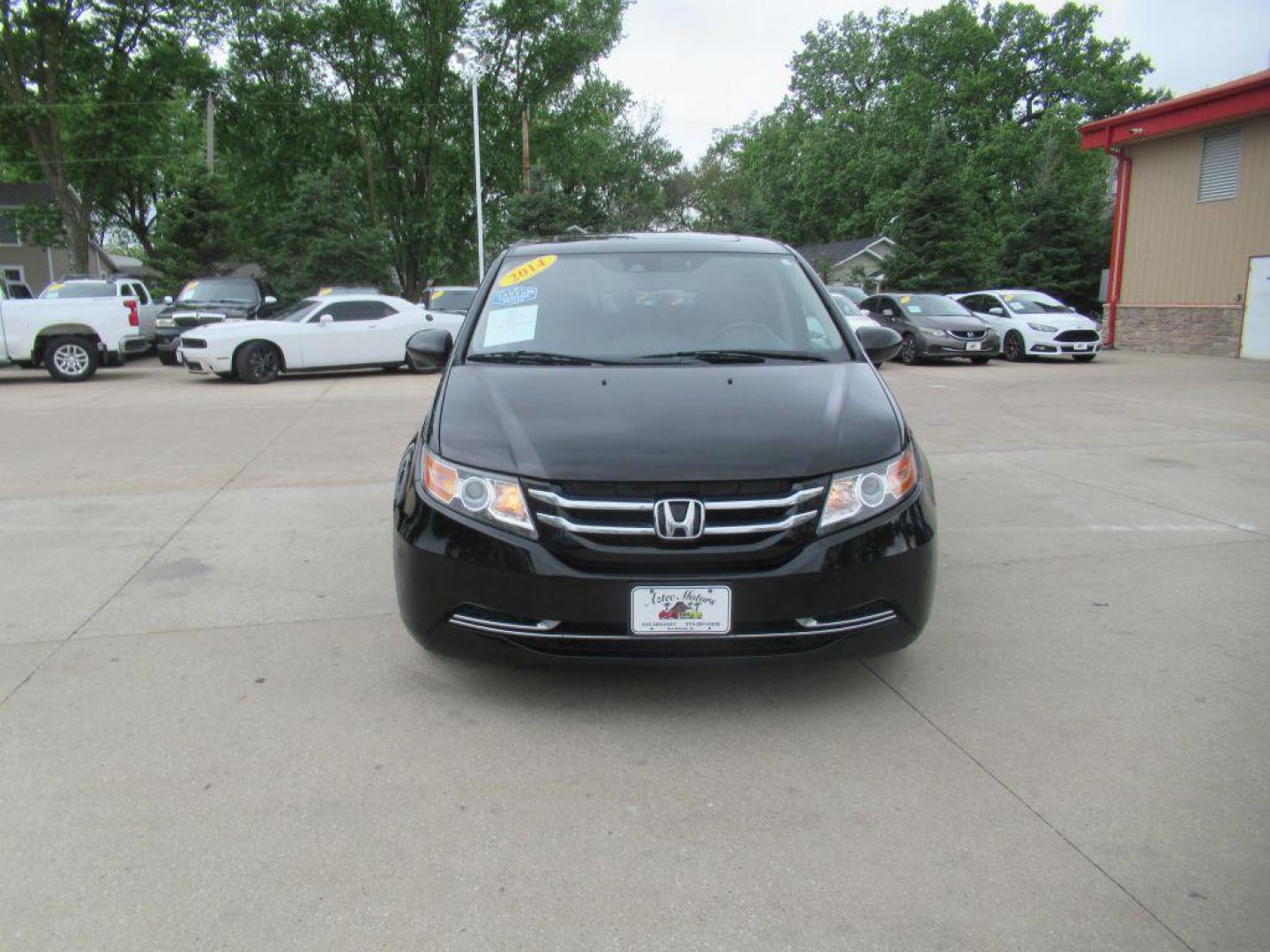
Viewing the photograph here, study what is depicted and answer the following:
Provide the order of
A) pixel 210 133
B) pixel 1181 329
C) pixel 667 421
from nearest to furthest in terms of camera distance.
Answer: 1. pixel 667 421
2. pixel 1181 329
3. pixel 210 133

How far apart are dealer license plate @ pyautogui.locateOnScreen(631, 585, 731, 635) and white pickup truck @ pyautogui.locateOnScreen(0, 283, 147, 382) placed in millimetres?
16100

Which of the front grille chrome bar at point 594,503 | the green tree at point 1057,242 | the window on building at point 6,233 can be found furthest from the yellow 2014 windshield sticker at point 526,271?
the window on building at point 6,233

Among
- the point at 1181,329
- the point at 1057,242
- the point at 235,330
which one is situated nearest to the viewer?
the point at 235,330

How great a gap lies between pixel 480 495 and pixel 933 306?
19.1 m

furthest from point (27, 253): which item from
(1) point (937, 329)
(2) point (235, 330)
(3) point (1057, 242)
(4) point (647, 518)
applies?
(4) point (647, 518)

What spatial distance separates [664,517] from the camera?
312cm

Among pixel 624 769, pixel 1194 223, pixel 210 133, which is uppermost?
pixel 210 133

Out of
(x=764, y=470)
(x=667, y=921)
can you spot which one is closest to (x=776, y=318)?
(x=764, y=470)

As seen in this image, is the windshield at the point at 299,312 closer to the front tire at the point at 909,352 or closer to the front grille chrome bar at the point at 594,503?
the front tire at the point at 909,352

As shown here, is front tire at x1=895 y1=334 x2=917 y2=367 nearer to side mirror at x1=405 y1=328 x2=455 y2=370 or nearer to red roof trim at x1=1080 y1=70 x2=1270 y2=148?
red roof trim at x1=1080 y1=70 x2=1270 y2=148

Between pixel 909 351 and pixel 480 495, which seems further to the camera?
pixel 909 351

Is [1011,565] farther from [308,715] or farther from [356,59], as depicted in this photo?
[356,59]

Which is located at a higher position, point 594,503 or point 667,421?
point 667,421

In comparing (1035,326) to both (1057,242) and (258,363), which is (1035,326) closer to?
(1057,242)
